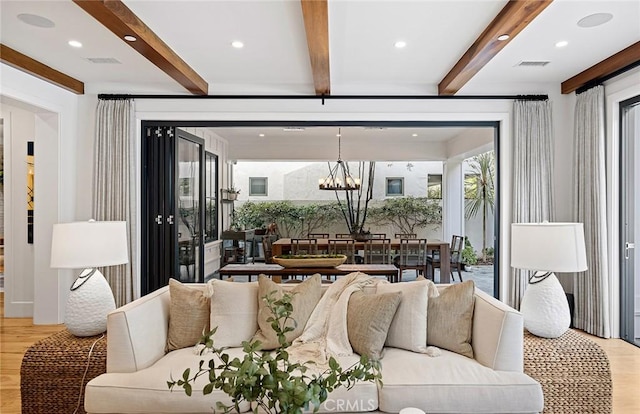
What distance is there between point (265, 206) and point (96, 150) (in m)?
6.51

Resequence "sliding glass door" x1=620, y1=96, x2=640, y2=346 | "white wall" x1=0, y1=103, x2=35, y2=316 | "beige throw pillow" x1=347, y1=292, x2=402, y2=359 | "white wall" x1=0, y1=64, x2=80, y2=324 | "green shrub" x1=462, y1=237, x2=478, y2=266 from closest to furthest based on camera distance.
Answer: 1. "beige throw pillow" x1=347, y1=292, x2=402, y2=359
2. "sliding glass door" x1=620, y1=96, x2=640, y2=346
3. "white wall" x1=0, y1=64, x2=80, y2=324
4. "white wall" x1=0, y1=103, x2=35, y2=316
5. "green shrub" x1=462, y1=237, x2=478, y2=266

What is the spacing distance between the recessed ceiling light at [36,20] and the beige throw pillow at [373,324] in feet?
10.6

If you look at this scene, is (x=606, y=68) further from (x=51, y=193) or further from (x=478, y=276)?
(x=51, y=193)

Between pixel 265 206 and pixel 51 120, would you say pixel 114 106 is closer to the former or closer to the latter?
pixel 51 120

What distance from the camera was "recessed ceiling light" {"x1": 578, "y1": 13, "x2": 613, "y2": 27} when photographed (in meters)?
3.14

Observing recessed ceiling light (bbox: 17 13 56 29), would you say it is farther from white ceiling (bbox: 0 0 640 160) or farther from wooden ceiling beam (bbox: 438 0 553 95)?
wooden ceiling beam (bbox: 438 0 553 95)

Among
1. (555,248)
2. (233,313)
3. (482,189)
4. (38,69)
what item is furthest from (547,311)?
(482,189)

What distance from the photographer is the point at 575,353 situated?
2.60 meters

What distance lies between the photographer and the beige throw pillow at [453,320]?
2545 mm

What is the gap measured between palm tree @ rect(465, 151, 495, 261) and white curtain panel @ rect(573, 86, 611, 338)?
4337 mm

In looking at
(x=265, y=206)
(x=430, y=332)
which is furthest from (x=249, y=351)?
(x=265, y=206)

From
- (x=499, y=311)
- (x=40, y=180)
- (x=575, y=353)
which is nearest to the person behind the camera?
(x=499, y=311)

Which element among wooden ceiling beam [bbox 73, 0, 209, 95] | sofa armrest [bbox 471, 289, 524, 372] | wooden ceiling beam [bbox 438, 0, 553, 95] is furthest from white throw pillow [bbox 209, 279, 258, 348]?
wooden ceiling beam [bbox 438, 0, 553, 95]

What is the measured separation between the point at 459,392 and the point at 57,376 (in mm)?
2362
